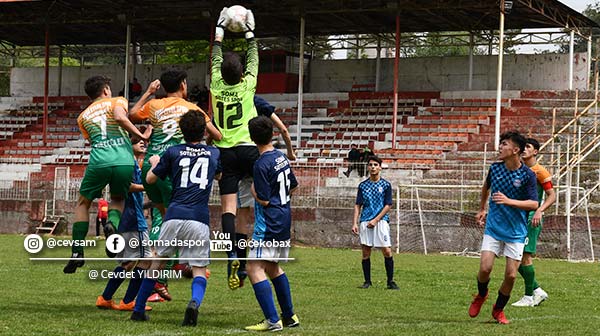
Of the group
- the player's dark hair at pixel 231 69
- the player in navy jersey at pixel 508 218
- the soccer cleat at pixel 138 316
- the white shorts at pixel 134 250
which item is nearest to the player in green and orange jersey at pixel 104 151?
the white shorts at pixel 134 250

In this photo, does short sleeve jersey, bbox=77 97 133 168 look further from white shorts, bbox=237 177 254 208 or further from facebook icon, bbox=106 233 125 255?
Result: white shorts, bbox=237 177 254 208

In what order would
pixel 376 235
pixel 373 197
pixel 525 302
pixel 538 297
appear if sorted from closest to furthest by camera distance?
pixel 525 302 < pixel 538 297 < pixel 376 235 < pixel 373 197

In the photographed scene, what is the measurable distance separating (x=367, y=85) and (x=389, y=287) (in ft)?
94.2

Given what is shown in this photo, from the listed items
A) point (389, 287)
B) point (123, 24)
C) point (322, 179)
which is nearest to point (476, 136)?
point (322, 179)

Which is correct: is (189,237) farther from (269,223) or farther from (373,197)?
(373,197)

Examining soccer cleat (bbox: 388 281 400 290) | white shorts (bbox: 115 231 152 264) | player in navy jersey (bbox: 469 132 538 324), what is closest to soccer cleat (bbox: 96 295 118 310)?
white shorts (bbox: 115 231 152 264)

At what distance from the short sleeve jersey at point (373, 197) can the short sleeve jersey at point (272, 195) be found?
6199 mm

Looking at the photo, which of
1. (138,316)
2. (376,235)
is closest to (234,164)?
(138,316)

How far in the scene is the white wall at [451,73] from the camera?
4056cm

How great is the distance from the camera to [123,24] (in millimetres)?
40594

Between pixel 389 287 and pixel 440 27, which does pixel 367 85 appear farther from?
pixel 389 287

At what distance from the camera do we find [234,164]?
11766 millimetres

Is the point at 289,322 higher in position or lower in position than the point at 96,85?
lower

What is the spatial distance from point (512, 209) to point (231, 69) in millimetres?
3267
